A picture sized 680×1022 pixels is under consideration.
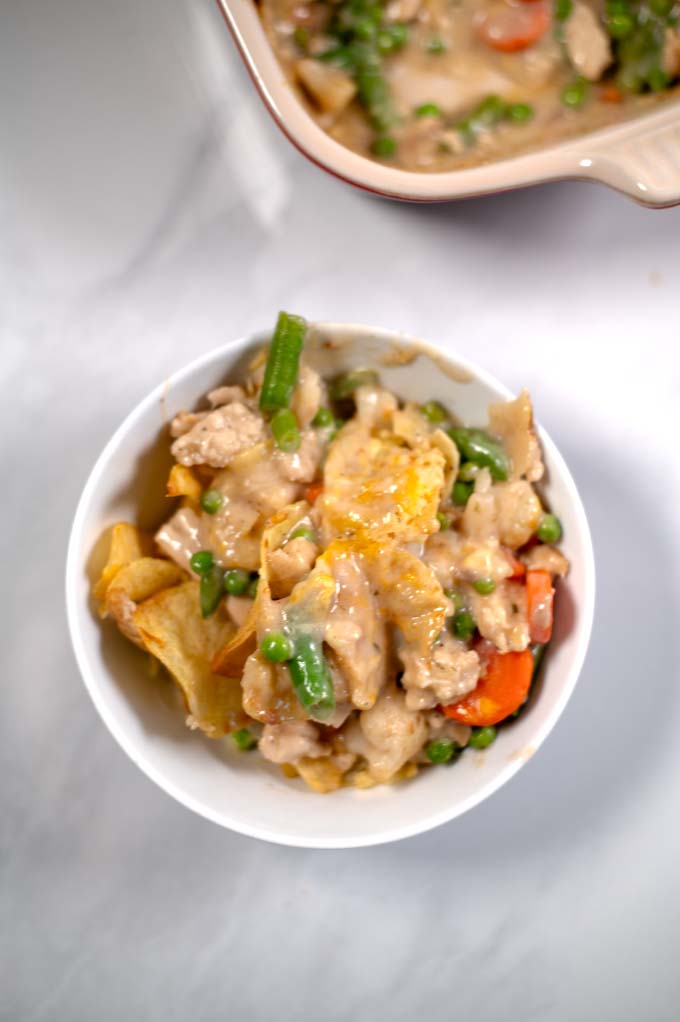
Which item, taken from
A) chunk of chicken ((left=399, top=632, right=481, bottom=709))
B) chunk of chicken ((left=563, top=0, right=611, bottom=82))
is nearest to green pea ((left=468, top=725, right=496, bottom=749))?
chunk of chicken ((left=399, top=632, right=481, bottom=709))

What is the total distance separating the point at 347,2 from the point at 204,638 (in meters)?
1.34

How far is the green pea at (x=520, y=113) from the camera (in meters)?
1.99

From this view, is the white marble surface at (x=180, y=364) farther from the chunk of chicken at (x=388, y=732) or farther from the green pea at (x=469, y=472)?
the chunk of chicken at (x=388, y=732)

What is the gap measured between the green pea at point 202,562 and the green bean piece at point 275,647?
238 mm

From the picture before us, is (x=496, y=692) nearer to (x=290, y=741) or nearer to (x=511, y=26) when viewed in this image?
(x=290, y=741)

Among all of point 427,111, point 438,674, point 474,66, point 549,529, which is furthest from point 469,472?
point 474,66

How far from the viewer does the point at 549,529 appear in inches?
69.0

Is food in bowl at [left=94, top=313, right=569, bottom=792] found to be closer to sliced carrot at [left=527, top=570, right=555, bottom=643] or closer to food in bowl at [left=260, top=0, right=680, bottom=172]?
sliced carrot at [left=527, top=570, right=555, bottom=643]

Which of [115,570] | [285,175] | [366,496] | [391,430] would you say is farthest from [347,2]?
[115,570]

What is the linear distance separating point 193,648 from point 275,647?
0.24 metres

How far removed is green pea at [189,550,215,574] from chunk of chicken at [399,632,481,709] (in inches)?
14.8

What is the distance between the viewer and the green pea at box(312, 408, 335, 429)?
1802 millimetres

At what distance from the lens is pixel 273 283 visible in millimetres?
2123

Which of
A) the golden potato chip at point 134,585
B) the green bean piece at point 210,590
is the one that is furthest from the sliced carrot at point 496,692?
the golden potato chip at point 134,585
